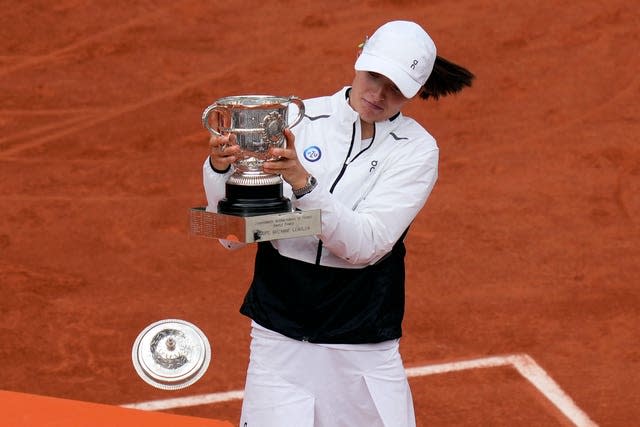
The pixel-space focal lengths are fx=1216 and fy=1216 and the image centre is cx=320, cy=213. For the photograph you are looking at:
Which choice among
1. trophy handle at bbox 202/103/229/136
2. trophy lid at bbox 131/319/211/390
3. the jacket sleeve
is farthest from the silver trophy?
trophy lid at bbox 131/319/211/390

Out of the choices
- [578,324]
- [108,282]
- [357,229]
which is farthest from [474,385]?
[357,229]

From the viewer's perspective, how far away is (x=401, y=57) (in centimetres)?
421

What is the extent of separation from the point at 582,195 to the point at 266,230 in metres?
6.08

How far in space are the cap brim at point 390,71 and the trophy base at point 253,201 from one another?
0.55m

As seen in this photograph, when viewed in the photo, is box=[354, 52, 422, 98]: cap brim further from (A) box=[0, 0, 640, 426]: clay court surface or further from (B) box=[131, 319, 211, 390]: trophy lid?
(A) box=[0, 0, 640, 426]: clay court surface

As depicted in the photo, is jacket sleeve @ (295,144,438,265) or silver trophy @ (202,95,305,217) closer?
silver trophy @ (202,95,305,217)

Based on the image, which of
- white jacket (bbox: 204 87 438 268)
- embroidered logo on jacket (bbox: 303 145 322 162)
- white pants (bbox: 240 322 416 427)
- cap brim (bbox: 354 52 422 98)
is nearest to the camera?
cap brim (bbox: 354 52 422 98)

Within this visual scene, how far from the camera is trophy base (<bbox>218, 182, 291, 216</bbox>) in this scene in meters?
3.87

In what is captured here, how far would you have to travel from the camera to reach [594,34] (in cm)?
1134

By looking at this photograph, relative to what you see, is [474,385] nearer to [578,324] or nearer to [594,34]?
[578,324]

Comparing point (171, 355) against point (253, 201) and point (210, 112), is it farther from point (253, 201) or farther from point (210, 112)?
point (210, 112)

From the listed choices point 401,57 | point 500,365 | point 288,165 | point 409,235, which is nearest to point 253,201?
point 288,165

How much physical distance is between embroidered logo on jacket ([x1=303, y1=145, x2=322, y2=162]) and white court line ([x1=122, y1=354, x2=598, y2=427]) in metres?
2.87

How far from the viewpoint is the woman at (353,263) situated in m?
4.26
